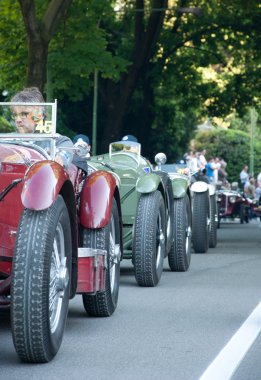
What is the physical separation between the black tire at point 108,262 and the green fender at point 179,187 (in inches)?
188

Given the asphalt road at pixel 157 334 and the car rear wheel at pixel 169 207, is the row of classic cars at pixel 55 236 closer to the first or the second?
the asphalt road at pixel 157 334

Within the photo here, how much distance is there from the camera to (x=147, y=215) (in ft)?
42.8

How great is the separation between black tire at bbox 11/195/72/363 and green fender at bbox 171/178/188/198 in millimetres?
7204

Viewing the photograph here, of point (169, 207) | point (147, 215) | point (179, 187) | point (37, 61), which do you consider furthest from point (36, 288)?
Answer: point (37, 61)

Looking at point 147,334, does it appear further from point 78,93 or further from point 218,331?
point 78,93

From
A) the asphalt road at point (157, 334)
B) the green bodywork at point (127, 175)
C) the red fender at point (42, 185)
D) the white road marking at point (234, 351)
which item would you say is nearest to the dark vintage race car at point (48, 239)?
the red fender at point (42, 185)

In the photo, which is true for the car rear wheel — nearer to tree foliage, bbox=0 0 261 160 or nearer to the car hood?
the car hood

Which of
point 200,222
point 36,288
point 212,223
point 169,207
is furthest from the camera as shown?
point 212,223

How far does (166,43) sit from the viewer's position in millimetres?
41219

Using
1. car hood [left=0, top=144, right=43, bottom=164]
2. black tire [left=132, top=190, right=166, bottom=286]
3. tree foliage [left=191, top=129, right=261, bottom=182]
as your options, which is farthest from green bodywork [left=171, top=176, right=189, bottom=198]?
tree foliage [left=191, top=129, right=261, bottom=182]

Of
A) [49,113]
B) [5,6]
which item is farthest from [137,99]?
Result: [49,113]

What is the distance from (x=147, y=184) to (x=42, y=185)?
17.3ft

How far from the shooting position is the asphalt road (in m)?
7.40

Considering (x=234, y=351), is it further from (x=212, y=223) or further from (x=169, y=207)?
(x=212, y=223)
